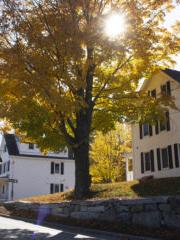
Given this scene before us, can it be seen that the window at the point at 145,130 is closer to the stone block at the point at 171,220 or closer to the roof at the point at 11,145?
the stone block at the point at 171,220

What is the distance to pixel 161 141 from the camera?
2384 centimetres

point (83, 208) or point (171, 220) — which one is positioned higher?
point (83, 208)

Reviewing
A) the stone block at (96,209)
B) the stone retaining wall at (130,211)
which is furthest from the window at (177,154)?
the stone block at (96,209)

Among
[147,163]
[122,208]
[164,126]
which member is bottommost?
[122,208]

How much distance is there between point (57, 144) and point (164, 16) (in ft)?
25.5

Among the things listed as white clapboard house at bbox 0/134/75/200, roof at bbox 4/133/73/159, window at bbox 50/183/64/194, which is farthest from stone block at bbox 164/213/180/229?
window at bbox 50/183/64/194

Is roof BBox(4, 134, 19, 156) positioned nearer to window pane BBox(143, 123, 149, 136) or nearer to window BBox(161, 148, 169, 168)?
window pane BBox(143, 123, 149, 136)

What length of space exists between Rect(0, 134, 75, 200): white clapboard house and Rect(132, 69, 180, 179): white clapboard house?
13.4m

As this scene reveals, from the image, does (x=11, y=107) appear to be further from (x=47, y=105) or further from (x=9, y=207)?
(x=9, y=207)

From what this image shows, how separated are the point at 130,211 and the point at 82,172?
501 centimetres

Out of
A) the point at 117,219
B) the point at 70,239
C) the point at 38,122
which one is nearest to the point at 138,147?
the point at 38,122

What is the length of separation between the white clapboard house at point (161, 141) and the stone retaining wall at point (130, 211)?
401 inches

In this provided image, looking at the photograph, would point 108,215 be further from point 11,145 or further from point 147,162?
point 11,145

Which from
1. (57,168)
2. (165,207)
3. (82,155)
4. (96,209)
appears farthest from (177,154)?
(57,168)
